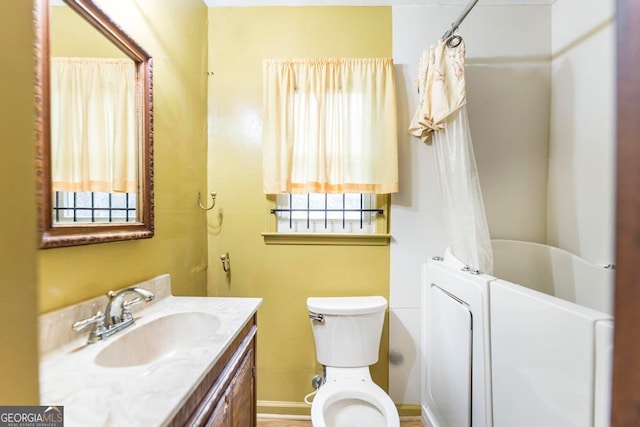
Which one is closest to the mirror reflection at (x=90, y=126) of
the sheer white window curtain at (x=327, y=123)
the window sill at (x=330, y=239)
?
the sheer white window curtain at (x=327, y=123)

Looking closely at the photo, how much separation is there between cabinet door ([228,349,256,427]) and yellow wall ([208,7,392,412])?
1.67 ft

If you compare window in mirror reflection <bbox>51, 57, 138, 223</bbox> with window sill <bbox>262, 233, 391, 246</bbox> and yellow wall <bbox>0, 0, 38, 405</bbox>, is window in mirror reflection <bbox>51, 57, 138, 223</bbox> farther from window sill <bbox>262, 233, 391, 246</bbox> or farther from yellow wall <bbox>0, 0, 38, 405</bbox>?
window sill <bbox>262, 233, 391, 246</bbox>

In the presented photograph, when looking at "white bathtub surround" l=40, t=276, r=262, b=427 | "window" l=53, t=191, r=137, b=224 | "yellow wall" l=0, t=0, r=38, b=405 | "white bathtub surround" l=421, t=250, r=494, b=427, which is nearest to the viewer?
"yellow wall" l=0, t=0, r=38, b=405

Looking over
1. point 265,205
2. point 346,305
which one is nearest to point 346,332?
point 346,305

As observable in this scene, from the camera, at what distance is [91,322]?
798 millimetres

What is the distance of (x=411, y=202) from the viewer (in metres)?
1.60

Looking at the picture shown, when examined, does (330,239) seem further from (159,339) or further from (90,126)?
(90,126)

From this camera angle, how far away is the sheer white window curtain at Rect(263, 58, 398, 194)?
1.54 metres

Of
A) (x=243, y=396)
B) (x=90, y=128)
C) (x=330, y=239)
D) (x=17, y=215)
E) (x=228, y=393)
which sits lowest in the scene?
(x=243, y=396)

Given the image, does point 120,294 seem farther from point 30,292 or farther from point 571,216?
point 571,216

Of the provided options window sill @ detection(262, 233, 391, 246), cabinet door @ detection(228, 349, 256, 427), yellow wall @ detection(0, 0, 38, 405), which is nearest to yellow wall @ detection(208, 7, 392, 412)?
window sill @ detection(262, 233, 391, 246)

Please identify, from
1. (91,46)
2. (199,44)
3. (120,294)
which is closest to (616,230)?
(120,294)

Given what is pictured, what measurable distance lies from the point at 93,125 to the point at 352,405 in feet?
5.30

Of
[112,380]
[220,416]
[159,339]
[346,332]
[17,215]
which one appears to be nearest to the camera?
[17,215]
